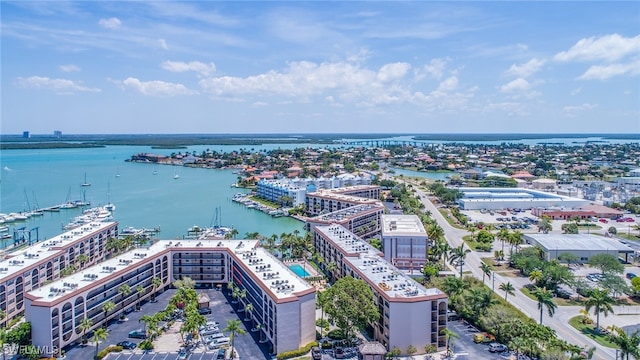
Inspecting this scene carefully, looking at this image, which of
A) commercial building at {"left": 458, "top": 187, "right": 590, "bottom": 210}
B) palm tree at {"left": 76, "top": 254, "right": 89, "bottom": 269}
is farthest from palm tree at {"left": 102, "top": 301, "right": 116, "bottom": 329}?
commercial building at {"left": 458, "top": 187, "right": 590, "bottom": 210}

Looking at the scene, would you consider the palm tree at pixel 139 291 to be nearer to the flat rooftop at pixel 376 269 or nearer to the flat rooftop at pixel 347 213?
the flat rooftop at pixel 376 269

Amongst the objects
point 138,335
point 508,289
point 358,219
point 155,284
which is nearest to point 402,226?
point 358,219

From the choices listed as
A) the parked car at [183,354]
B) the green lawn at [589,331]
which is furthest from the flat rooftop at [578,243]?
the parked car at [183,354]

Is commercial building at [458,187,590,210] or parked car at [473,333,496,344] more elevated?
commercial building at [458,187,590,210]

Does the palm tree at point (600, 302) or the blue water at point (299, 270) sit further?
the blue water at point (299, 270)

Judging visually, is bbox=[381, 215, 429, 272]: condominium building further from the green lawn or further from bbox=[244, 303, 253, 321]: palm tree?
bbox=[244, 303, 253, 321]: palm tree

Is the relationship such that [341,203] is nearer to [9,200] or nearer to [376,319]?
[376,319]

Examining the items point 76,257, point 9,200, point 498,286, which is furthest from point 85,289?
point 9,200
